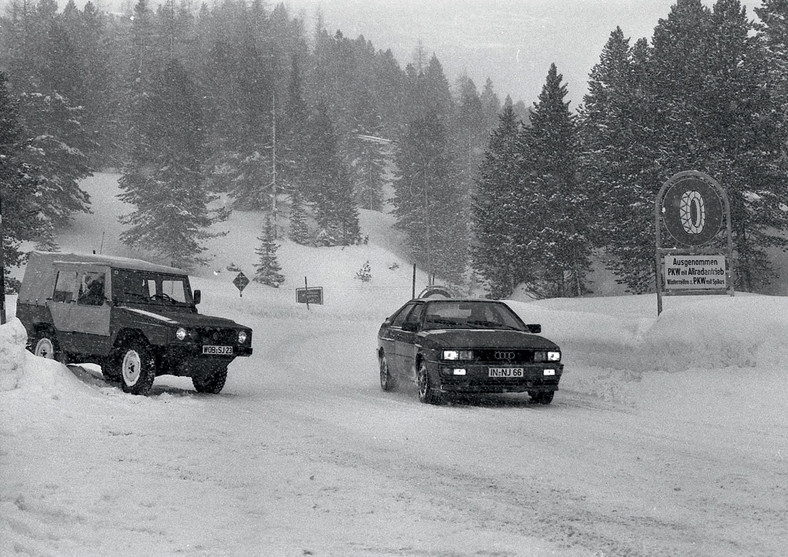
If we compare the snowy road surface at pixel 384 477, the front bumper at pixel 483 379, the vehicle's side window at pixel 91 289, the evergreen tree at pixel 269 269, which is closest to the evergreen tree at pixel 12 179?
the vehicle's side window at pixel 91 289

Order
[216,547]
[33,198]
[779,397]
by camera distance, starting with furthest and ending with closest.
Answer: [33,198]
[779,397]
[216,547]

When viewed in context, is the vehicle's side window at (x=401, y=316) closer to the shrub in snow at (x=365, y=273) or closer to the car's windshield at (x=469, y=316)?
the car's windshield at (x=469, y=316)

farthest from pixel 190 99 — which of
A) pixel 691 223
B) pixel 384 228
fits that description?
pixel 691 223

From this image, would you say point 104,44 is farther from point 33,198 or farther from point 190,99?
point 33,198

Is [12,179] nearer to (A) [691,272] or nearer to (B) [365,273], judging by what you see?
(A) [691,272]

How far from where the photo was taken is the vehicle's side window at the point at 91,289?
11.8m

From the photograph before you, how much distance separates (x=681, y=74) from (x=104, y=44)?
77611 millimetres

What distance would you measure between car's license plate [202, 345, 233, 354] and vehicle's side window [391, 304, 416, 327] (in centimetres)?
287

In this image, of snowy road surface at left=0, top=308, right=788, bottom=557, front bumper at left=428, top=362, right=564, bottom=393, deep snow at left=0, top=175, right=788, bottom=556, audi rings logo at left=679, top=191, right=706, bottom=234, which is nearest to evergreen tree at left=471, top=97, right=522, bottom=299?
audi rings logo at left=679, top=191, right=706, bottom=234

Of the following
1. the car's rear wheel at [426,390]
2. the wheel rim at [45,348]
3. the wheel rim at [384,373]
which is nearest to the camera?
the car's rear wheel at [426,390]

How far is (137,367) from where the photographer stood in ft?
35.5

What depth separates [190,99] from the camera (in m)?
58.3

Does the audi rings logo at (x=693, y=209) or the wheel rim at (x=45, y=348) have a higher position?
the audi rings logo at (x=693, y=209)

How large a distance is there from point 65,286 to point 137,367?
8.47 feet
